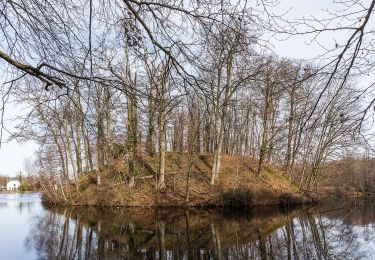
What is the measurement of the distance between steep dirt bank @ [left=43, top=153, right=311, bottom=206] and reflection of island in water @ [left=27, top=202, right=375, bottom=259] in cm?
508

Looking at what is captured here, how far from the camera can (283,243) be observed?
1138 cm

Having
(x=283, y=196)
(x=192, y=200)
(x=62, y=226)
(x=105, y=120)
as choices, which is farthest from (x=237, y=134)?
(x=105, y=120)

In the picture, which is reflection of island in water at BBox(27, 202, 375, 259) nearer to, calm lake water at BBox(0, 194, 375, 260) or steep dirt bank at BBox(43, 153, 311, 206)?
calm lake water at BBox(0, 194, 375, 260)

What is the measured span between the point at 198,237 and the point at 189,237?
0.30 metres

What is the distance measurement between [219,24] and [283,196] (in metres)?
23.5

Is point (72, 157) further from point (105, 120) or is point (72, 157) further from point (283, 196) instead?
point (105, 120)

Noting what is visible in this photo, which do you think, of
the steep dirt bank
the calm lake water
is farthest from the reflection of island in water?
the steep dirt bank

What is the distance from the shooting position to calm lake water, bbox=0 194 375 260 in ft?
33.2

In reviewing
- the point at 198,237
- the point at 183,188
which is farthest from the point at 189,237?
the point at 183,188

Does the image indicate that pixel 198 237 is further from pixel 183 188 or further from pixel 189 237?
pixel 183 188

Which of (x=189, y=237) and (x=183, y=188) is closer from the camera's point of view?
(x=189, y=237)

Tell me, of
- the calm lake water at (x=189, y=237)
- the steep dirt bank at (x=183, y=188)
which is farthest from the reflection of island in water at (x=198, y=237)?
the steep dirt bank at (x=183, y=188)

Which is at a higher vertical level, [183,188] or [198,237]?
[183,188]

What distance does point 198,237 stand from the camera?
1256 centimetres
